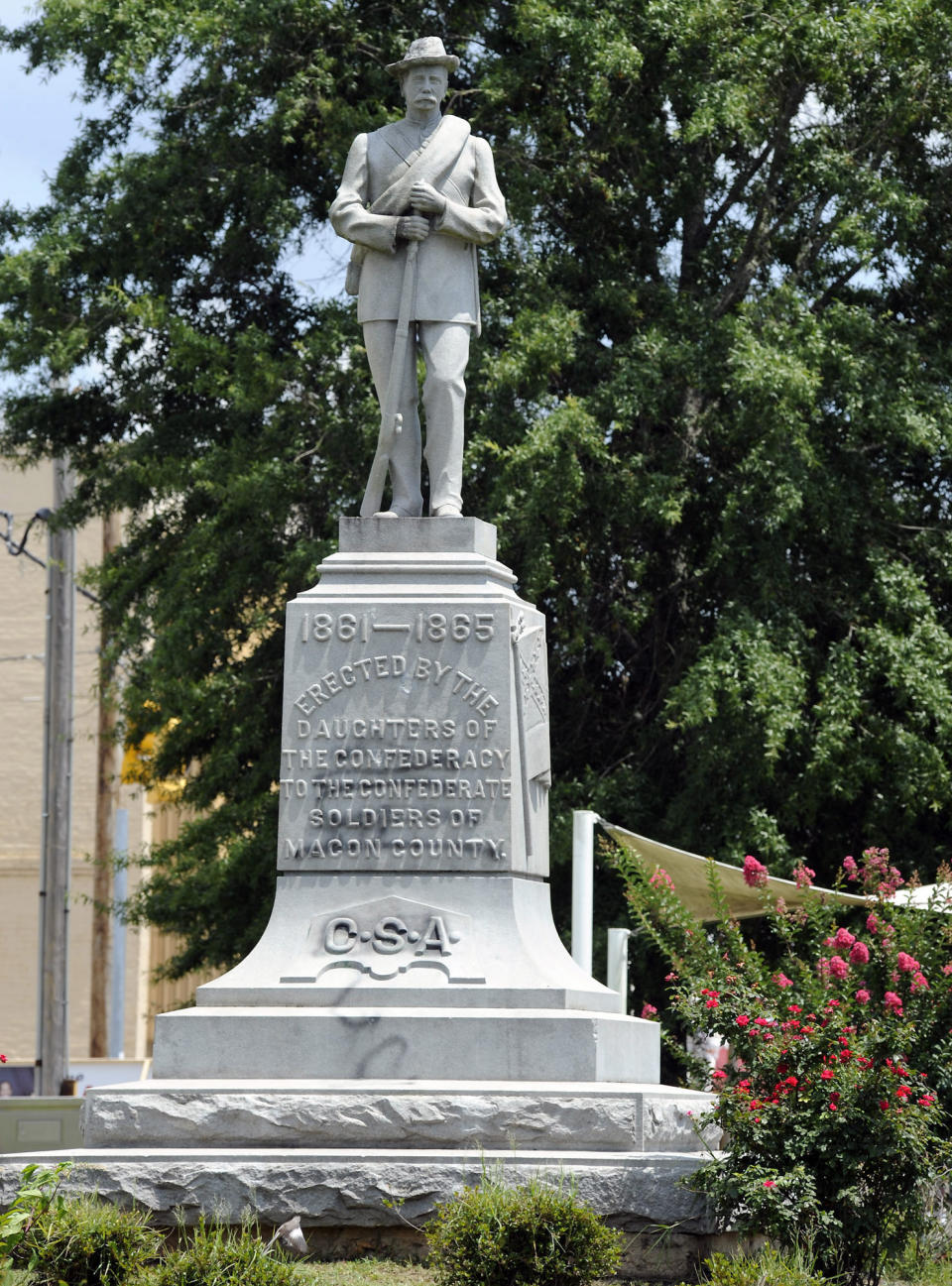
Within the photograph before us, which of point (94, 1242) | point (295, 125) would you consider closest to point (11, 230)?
point (295, 125)

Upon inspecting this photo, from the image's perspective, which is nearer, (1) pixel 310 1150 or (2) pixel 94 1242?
(2) pixel 94 1242

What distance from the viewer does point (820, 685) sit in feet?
56.0

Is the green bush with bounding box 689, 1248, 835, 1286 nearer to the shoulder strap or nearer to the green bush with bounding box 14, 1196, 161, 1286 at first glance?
the green bush with bounding box 14, 1196, 161, 1286

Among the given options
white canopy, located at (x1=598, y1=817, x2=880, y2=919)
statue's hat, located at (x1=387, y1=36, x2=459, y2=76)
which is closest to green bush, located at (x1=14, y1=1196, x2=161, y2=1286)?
statue's hat, located at (x1=387, y1=36, x2=459, y2=76)

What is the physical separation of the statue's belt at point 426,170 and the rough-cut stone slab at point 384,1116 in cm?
409

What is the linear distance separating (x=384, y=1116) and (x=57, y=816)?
15.9m

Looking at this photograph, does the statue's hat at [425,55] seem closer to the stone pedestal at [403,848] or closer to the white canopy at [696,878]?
the stone pedestal at [403,848]

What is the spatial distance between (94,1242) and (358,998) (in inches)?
80.3

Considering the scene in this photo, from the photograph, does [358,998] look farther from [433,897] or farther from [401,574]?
[401,574]

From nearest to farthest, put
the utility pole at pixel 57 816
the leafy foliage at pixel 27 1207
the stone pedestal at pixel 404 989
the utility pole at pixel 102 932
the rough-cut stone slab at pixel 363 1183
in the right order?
the leafy foliage at pixel 27 1207 < the rough-cut stone slab at pixel 363 1183 < the stone pedestal at pixel 404 989 < the utility pole at pixel 57 816 < the utility pole at pixel 102 932

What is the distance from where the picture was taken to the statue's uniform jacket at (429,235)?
10148 millimetres

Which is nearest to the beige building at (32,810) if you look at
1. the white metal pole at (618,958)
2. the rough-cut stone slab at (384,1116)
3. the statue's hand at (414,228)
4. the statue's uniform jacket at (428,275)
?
the white metal pole at (618,958)

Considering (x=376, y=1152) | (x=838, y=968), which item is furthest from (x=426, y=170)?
(x=376, y=1152)

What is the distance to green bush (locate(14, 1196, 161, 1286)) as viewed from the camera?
718cm
